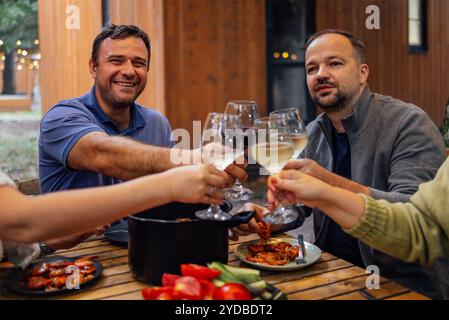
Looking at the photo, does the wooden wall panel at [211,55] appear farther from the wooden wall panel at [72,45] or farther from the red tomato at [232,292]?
the red tomato at [232,292]

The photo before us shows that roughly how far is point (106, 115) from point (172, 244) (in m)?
1.57

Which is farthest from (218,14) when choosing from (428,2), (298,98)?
(428,2)

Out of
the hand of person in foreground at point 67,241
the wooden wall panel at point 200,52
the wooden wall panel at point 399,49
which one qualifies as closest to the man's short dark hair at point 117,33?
the hand of person in foreground at point 67,241

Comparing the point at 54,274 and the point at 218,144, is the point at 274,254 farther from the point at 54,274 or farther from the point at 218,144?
the point at 54,274

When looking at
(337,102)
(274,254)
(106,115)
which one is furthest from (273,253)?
(106,115)

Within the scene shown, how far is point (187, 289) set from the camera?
3.85ft

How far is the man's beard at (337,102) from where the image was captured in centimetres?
237

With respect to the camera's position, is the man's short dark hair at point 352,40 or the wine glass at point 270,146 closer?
the wine glass at point 270,146

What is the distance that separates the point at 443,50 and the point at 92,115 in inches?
315

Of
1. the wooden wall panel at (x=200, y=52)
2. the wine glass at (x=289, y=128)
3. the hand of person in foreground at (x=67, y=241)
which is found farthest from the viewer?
the wooden wall panel at (x=200, y=52)

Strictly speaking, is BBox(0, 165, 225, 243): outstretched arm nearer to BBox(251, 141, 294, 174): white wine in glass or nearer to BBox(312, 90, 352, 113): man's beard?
BBox(251, 141, 294, 174): white wine in glass

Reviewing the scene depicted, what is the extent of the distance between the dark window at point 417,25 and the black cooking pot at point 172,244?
26.4 ft

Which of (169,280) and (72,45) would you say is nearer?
(169,280)

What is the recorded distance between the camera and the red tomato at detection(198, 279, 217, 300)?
119 centimetres
